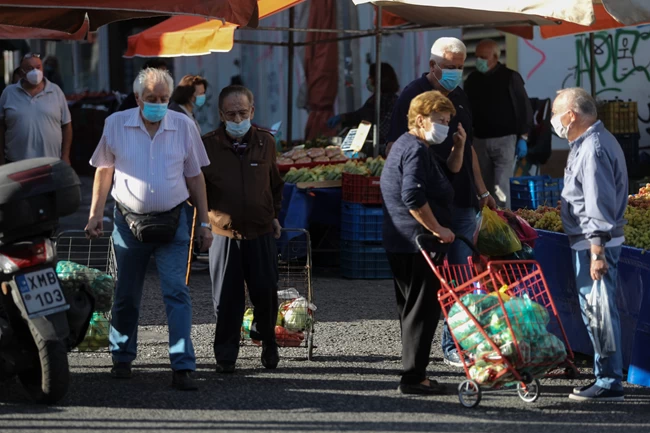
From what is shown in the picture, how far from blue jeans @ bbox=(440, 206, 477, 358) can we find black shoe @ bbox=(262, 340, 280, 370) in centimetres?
105

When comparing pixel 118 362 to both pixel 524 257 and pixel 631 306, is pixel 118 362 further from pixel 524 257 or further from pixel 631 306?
pixel 631 306

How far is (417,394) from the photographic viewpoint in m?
6.63

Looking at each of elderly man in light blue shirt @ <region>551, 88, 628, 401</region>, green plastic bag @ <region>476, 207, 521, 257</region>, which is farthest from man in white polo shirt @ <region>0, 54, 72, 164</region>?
elderly man in light blue shirt @ <region>551, 88, 628, 401</region>

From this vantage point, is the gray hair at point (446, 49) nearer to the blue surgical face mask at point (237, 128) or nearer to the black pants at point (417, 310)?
the blue surgical face mask at point (237, 128)

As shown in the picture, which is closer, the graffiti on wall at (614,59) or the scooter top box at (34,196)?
the scooter top box at (34,196)

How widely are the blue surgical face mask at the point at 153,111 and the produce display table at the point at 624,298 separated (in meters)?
2.65

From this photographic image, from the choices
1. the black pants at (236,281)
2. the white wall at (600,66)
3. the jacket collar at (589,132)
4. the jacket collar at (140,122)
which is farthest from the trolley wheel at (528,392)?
the white wall at (600,66)

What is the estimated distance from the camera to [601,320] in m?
6.52

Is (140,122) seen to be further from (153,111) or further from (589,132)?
(589,132)

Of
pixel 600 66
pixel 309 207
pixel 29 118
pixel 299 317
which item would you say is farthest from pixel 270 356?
pixel 600 66

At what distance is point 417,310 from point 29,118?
5.47 m

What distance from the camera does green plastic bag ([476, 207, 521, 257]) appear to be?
23.9 ft

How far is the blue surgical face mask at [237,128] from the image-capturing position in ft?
23.3

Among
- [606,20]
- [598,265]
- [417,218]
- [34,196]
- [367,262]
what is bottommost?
[367,262]
